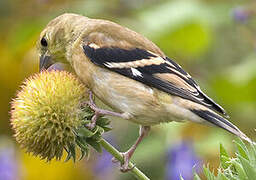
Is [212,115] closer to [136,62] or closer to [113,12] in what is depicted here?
[136,62]

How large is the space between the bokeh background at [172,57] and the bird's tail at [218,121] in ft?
4.09

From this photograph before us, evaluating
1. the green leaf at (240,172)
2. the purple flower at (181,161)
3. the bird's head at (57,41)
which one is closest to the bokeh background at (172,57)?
the purple flower at (181,161)

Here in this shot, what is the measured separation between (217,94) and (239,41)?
0.89m

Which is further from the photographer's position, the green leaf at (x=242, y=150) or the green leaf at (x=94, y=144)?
the green leaf at (x=94, y=144)

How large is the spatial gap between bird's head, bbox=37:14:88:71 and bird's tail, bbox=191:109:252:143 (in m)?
0.93

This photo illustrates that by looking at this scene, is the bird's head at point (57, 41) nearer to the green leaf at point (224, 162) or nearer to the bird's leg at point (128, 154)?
the bird's leg at point (128, 154)

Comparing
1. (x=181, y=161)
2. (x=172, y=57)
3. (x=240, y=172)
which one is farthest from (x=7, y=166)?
(x=240, y=172)

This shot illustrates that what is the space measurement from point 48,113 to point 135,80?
0.70 metres

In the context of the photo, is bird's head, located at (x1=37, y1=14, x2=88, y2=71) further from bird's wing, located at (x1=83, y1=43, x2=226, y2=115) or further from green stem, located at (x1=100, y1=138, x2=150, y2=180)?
green stem, located at (x1=100, y1=138, x2=150, y2=180)

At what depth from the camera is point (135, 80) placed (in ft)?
10.7

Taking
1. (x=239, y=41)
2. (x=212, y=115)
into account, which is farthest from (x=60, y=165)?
(x=212, y=115)

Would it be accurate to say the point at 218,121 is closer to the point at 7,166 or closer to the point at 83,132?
the point at 83,132

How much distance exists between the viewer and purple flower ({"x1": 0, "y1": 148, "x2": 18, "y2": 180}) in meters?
4.57

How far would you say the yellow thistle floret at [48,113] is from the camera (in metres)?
2.63
